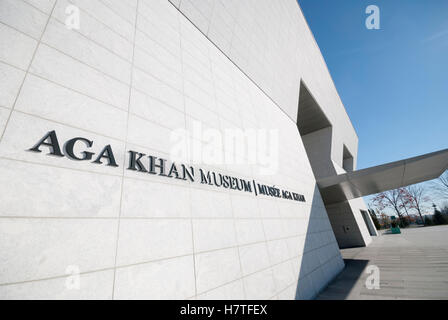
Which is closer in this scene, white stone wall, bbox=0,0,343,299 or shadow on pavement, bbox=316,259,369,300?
white stone wall, bbox=0,0,343,299

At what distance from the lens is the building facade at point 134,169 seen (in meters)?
2.04

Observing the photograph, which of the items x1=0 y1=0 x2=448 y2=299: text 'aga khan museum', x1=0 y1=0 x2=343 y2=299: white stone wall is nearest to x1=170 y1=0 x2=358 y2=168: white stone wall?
x1=0 y1=0 x2=448 y2=299: text 'aga khan museum'

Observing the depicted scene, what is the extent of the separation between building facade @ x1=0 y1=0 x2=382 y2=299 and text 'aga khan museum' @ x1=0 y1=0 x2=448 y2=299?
0.02m

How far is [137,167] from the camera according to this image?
3061mm

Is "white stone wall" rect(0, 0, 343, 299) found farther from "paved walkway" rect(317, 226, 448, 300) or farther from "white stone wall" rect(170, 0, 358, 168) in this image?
"white stone wall" rect(170, 0, 358, 168)

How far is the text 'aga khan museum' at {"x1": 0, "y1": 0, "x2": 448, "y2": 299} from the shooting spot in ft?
6.71

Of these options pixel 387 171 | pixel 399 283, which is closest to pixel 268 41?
pixel 387 171

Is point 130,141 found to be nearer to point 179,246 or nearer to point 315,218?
point 179,246

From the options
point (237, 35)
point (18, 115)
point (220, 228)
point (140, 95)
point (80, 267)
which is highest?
point (237, 35)

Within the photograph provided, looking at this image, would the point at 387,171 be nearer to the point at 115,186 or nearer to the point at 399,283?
the point at 399,283

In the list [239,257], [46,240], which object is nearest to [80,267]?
[46,240]

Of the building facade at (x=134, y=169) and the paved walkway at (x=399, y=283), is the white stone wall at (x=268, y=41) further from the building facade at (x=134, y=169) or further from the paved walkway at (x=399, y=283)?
the paved walkway at (x=399, y=283)
